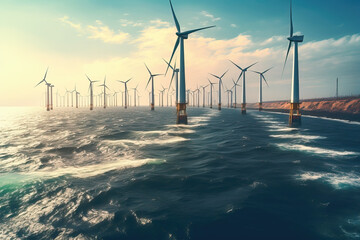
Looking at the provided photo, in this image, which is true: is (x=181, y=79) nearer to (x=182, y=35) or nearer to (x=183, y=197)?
(x=182, y=35)

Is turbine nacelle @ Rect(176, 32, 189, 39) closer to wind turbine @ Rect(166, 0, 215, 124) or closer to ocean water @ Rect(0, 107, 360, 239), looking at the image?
wind turbine @ Rect(166, 0, 215, 124)

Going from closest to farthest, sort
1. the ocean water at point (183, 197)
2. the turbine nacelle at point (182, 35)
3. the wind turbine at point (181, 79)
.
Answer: the ocean water at point (183, 197) < the wind turbine at point (181, 79) < the turbine nacelle at point (182, 35)

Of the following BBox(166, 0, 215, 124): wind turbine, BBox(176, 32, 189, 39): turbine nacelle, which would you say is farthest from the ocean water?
BBox(176, 32, 189, 39): turbine nacelle

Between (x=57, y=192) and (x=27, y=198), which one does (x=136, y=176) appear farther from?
(x=27, y=198)

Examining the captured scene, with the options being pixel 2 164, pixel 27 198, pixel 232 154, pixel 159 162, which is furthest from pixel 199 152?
pixel 2 164

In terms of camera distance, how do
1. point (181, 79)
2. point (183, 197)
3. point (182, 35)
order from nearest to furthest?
point (183, 197) → point (181, 79) → point (182, 35)

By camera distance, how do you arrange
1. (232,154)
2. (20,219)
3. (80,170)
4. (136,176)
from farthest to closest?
1. (232,154)
2. (80,170)
3. (136,176)
4. (20,219)

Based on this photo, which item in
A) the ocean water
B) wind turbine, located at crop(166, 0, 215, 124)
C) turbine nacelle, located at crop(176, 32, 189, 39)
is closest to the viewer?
the ocean water

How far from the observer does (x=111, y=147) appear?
30.9m

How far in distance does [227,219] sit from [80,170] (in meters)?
15.3

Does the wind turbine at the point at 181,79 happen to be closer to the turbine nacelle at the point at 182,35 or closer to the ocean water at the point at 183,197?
the turbine nacelle at the point at 182,35

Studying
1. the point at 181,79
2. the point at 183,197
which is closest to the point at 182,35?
the point at 181,79

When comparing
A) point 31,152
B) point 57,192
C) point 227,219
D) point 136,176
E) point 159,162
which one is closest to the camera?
point 227,219

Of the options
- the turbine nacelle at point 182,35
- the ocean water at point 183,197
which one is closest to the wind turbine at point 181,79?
the turbine nacelle at point 182,35
